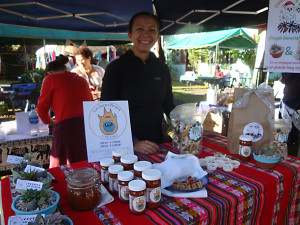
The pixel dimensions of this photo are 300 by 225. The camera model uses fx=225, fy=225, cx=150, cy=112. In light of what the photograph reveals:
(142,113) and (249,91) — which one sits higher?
(249,91)

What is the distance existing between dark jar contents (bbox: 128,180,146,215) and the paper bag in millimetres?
846

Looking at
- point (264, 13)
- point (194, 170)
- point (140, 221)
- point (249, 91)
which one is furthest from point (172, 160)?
point (264, 13)

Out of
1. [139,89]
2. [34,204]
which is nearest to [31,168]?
[34,204]

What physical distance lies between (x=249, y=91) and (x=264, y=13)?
205 centimetres

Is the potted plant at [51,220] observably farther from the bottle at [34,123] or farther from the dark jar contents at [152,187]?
the bottle at [34,123]

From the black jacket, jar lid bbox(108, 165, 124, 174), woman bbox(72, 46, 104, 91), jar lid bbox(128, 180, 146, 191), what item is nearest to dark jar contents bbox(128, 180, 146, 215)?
jar lid bbox(128, 180, 146, 191)

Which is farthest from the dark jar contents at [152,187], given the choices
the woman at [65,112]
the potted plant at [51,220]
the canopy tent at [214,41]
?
the canopy tent at [214,41]

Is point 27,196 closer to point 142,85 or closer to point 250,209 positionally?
point 250,209

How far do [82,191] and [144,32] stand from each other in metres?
1.21

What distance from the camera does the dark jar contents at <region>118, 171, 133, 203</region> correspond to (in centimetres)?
84

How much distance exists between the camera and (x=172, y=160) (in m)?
1.07

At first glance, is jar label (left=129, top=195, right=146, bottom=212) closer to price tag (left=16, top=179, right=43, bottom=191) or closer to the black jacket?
price tag (left=16, top=179, right=43, bottom=191)

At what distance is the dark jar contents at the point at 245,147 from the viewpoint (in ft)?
4.25

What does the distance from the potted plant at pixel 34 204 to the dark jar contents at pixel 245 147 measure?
1.02 m
